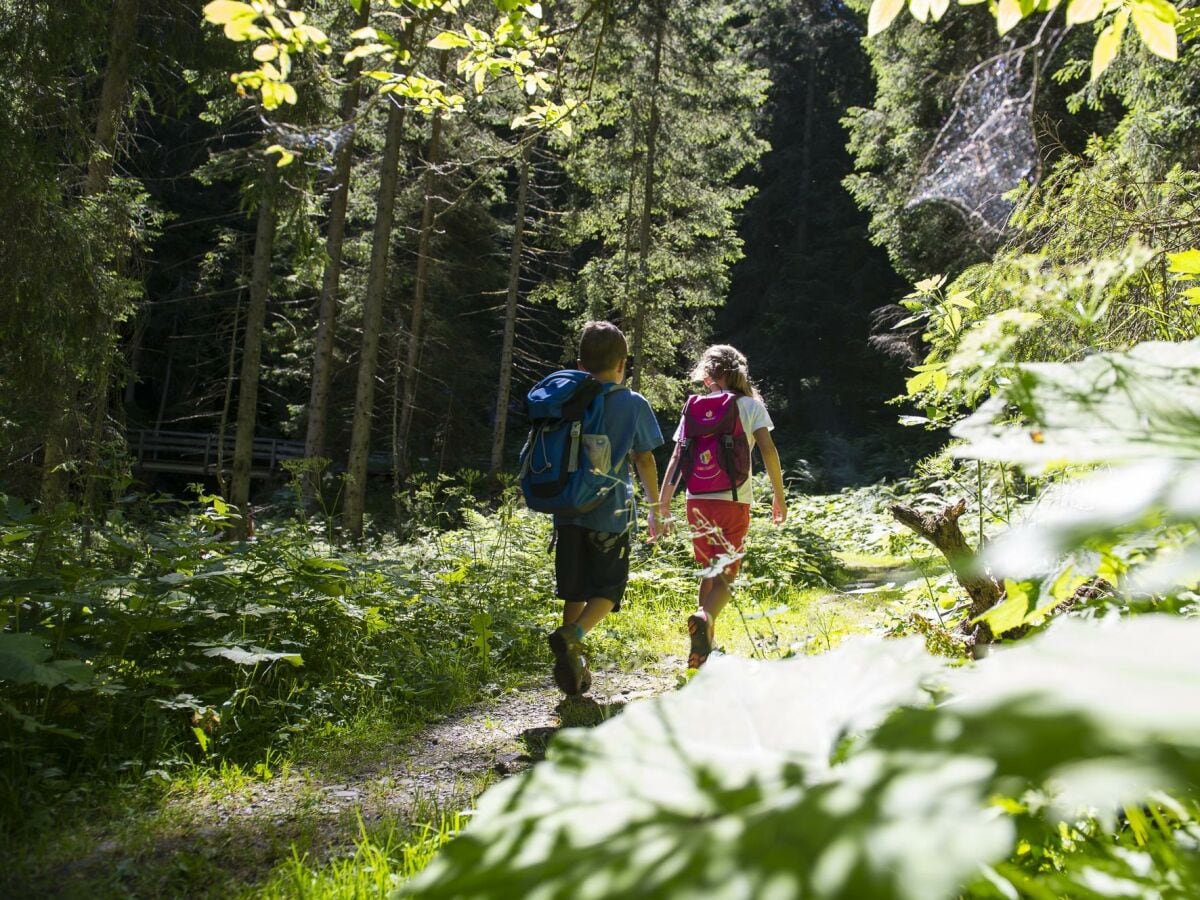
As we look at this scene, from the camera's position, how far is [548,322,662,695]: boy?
3.74m

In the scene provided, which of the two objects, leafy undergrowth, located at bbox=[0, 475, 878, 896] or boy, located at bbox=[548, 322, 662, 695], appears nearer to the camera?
leafy undergrowth, located at bbox=[0, 475, 878, 896]

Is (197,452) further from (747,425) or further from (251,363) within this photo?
(747,425)

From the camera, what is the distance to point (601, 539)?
149 inches

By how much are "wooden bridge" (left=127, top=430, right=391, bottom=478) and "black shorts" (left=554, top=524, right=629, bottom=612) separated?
61.4ft

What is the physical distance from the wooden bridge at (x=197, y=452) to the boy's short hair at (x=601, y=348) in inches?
733

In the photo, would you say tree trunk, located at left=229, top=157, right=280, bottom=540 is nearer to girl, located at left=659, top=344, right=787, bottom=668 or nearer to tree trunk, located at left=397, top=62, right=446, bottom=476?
tree trunk, located at left=397, top=62, right=446, bottom=476

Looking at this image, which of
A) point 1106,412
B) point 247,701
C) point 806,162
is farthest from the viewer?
point 806,162

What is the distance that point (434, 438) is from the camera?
2192 centimetres

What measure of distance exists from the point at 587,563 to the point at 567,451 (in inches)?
21.2

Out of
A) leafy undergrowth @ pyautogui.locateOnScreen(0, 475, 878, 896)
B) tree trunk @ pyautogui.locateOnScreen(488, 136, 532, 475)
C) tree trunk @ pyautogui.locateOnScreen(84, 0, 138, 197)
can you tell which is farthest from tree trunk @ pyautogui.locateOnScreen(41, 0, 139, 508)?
tree trunk @ pyautogui.locateOnScreen(488, 136, 532, 475)

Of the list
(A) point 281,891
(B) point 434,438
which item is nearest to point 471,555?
(A) point 281,891

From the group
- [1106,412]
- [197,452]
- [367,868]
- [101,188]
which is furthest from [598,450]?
[197,452]

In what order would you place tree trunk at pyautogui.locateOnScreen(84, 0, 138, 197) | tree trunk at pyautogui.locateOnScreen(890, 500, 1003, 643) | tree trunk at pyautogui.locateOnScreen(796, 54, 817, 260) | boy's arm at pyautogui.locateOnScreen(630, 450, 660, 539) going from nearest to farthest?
tree trunk at pyautogui.locateOnScreen(890, 500, 1003, 643)
boy's arm at pyautogui.locateOnScreen(630, 450, 660, 539)
tree trunk at pyautogui.locateOnScreen(84, 0, 138, 197)
tree trunk at pyautogui.locateOnScreen(796, 54, 817, 260)

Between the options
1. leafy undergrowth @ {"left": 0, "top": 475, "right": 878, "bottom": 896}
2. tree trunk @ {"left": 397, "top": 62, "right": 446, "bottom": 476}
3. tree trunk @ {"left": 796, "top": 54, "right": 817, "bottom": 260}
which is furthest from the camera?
tree trunk @ {"left": 796, "top": 54, "right": 817, "bottom": 260}
